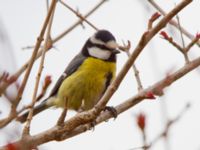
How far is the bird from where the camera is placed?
173 inches

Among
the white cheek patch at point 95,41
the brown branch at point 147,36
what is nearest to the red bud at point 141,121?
the brown branch at point 147,36

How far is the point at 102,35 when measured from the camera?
451cm

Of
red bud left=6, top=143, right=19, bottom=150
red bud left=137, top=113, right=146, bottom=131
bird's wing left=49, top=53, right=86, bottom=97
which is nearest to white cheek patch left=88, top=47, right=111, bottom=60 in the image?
bird's wing left=49, top=53, right=86, bottom=97

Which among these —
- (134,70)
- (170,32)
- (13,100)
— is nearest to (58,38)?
(134,70)

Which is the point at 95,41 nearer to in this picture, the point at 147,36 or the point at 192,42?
the point at 192,42

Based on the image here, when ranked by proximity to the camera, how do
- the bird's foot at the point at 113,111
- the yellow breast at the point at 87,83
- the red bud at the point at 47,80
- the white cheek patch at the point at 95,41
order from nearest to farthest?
the red bud at the point at 47,80 < the bird's foot at the point at 113,111 < the yellow breast at the point at 87,83 < the white cheek patch at the point at 95,41

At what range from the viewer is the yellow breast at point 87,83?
438 cm

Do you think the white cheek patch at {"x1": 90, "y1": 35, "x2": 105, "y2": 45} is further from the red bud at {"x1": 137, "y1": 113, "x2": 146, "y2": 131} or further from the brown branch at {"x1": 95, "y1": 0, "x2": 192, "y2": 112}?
the red bud at {"x1": 137, "y1": 113, "x2": 146, "y2": 131}

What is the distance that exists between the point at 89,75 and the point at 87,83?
9 centimetres

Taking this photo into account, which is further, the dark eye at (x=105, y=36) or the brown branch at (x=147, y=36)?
the dark eye at (x=105, y=36)

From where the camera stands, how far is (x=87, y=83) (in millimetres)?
4438

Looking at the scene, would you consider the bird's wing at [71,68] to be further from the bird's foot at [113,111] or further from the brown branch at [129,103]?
the brown branch at [129,103]

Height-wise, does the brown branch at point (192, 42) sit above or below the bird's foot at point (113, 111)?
above

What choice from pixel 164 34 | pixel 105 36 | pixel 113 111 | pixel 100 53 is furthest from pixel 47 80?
pixel 100 53
